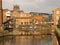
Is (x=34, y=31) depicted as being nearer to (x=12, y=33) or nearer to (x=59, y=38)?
(x=12, y=33)

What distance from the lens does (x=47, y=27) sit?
67812mm

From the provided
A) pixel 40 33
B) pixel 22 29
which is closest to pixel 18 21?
pixel 22 29

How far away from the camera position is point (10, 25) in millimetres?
74875

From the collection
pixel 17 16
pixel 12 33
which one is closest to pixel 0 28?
pixel 12 33

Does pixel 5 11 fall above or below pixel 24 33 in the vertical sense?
above

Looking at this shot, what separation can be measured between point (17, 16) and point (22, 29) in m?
20.7

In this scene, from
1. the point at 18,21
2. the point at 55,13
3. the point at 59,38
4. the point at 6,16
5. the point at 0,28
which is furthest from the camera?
the point at 6,16

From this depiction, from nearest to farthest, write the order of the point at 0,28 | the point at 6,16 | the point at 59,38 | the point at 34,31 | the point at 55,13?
1. the point at 59,38
2. the point at 0,28
3. the point at 34,31
4. the point at 55,13
5. the point at 6,16

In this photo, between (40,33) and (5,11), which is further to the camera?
(5,11)

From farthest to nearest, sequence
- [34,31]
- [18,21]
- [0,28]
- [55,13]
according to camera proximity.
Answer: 1. [18,21]
2. [55,13]
3. [34,31]
4. [0,28]

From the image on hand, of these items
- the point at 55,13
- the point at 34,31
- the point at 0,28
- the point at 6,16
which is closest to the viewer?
the point at 0,28

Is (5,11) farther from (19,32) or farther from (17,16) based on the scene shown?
(19,32)

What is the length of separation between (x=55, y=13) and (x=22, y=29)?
12.3 m

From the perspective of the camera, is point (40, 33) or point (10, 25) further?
point (10, 25)
